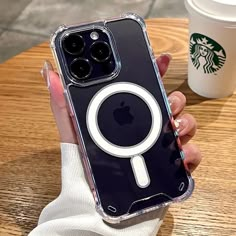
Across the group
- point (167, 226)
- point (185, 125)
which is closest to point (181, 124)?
point (185, 125)

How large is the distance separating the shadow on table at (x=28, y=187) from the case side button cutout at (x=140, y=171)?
135mm

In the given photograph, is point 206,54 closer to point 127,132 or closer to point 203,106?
point 203,106

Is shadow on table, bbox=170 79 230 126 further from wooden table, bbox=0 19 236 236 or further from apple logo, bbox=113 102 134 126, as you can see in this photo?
apple logo, bbox=113 102 134 126

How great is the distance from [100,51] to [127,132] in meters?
0.10

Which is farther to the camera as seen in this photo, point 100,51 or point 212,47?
point 212,47

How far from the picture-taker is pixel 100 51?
553 millimetres

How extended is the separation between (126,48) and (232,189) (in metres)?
0.21

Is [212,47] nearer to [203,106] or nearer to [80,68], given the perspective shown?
[203,106]

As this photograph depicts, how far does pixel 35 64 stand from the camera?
0.77 m

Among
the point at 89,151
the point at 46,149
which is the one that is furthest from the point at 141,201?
the point at 46,149

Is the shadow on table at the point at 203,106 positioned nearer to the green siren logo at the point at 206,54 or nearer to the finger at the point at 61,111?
the green siren logo at the point at 206,54

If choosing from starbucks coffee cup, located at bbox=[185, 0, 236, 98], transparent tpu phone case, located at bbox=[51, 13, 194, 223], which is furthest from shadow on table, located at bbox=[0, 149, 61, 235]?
starbucks coffee cup, located at bbox=[185, 0, 236, 98]

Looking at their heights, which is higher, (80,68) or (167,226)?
(80,68)

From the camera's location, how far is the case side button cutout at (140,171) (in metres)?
0.53
